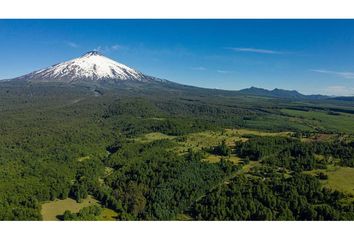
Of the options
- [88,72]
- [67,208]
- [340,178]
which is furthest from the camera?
[88,72]

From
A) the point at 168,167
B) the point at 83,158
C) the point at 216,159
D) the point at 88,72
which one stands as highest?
the point at 88,72

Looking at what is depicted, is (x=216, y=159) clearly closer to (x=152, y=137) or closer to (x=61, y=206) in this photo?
(x=152, y=137)

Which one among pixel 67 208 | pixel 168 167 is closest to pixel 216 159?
pixel 168 167

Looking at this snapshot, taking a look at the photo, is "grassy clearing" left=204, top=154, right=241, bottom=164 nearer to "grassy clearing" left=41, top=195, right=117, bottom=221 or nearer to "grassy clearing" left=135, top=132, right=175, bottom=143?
"grassy clearing" left=135, top=132, right=175, bottom=143

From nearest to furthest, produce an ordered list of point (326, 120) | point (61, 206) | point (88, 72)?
point (61, 206)
point (326, 120)
point (88, 72)

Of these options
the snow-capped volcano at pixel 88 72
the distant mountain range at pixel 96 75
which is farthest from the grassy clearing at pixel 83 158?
the snow-capped volcano at pixel 88 72

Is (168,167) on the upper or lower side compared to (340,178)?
lower

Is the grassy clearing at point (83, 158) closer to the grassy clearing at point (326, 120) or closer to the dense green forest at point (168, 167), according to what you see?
the dense green forest at point (168, 167)
